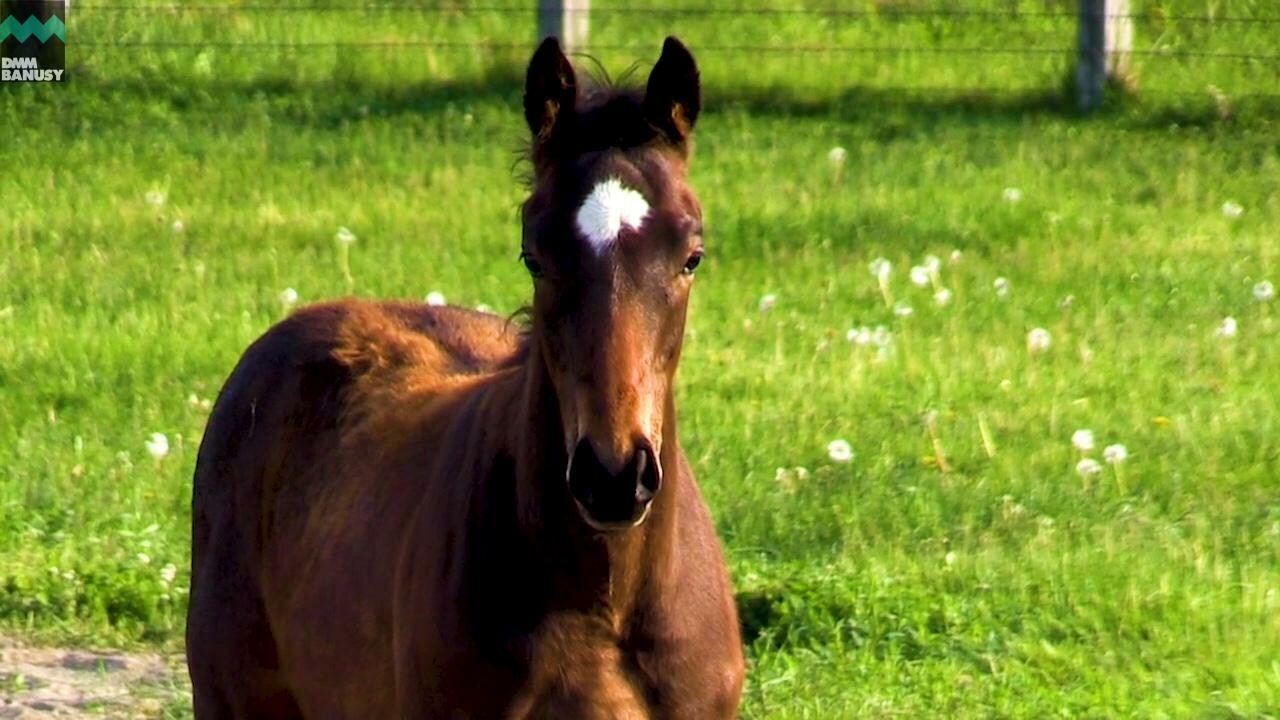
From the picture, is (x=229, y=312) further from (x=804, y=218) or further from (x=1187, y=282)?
(x=1187, y=282)

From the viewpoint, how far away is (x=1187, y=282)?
952cm

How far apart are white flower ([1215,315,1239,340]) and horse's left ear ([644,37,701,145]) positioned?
199 inches

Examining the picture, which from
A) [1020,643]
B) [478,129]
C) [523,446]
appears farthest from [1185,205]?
[523,446]

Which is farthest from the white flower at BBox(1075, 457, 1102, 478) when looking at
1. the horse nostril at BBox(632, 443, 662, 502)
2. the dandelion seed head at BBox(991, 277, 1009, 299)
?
the horse nostril at BBox(632, 443, 662, 502)

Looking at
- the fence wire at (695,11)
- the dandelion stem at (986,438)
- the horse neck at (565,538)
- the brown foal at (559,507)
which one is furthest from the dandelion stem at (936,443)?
the fence wire at (695,11)

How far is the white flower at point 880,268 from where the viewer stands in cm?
907

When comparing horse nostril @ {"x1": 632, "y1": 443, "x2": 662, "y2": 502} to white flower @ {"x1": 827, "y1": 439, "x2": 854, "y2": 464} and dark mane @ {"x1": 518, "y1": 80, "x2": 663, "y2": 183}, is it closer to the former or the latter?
dark mane @ {"x1": 518, "y1": 80, "x2": 663, "y2": 183}

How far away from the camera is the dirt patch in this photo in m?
5.78

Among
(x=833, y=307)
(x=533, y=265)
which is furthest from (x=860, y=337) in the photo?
(x=533, y=265)

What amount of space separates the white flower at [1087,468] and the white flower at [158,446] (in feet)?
9.96

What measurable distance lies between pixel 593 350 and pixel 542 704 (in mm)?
665

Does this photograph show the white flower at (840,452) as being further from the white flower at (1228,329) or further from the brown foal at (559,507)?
the brown foal at (559,507)

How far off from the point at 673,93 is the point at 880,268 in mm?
5548

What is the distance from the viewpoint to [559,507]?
3793mm
